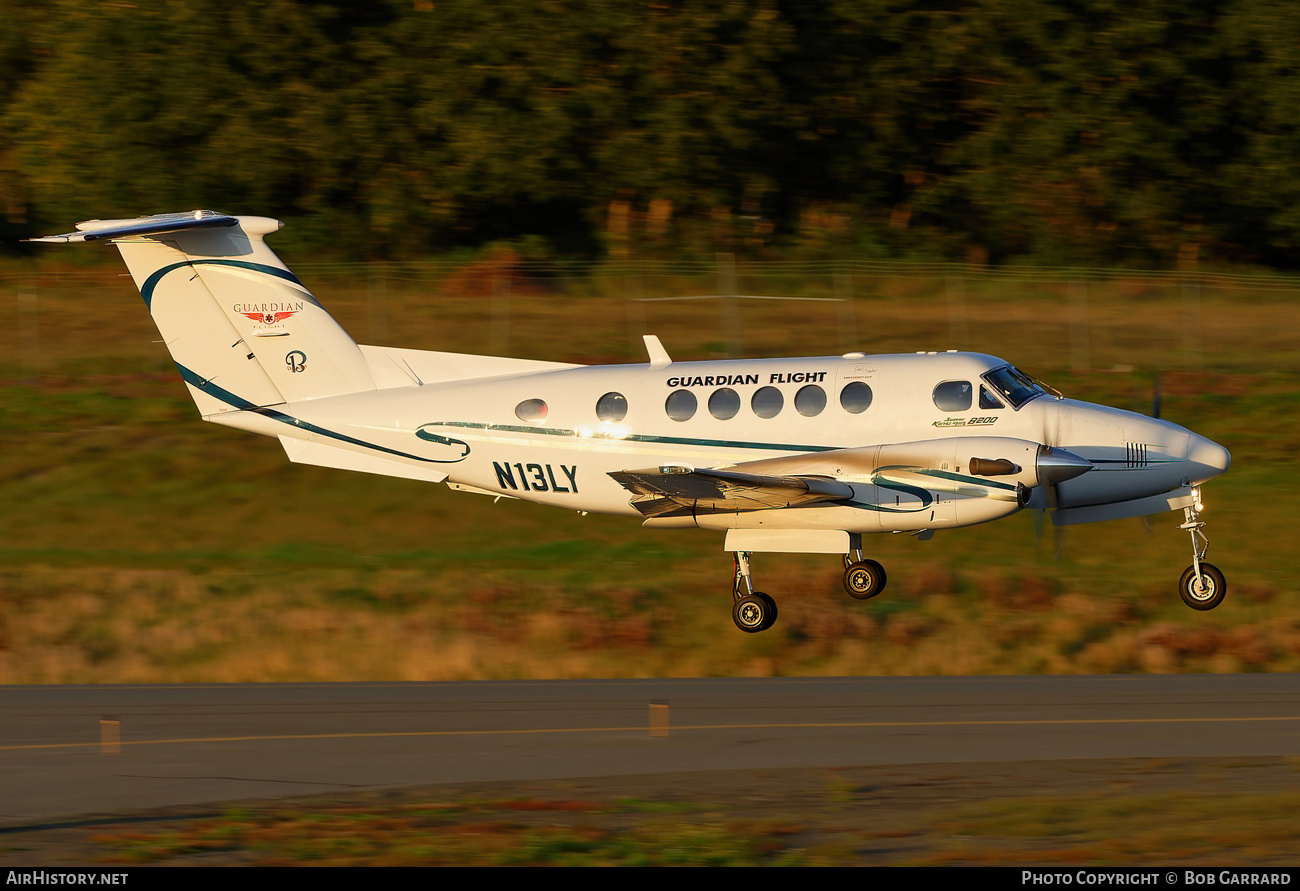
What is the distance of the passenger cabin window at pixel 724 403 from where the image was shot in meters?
20.0

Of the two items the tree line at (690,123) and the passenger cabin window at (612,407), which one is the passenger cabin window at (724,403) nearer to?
the passenger cabin window at (612,407)

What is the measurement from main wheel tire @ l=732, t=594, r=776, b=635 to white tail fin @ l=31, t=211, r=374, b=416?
19.4ft

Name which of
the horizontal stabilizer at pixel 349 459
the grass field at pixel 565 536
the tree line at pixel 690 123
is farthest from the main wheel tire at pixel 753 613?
the tree line at pixel 690 123

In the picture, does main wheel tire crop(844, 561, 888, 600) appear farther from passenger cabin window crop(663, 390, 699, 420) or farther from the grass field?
the grass field

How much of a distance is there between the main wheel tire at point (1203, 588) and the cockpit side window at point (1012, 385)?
2.93m

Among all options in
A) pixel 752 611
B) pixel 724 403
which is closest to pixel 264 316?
pixel 724 403

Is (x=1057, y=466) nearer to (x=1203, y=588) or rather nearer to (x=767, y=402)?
(x=1203, y=588)

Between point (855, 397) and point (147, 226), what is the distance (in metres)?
9.50

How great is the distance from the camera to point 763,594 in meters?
20.6

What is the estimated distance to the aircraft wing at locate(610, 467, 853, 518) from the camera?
19328mm

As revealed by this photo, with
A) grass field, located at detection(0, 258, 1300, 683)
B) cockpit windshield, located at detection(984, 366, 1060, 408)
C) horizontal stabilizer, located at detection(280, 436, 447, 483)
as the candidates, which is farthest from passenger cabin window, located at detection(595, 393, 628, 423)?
grass field, located at detection(0, 258, 1300, 683)

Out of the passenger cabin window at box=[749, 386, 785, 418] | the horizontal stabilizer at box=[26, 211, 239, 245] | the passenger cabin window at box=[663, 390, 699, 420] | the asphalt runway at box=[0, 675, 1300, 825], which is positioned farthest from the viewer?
the horizontal stabilizer at box=[26, 211, 239, 245]
